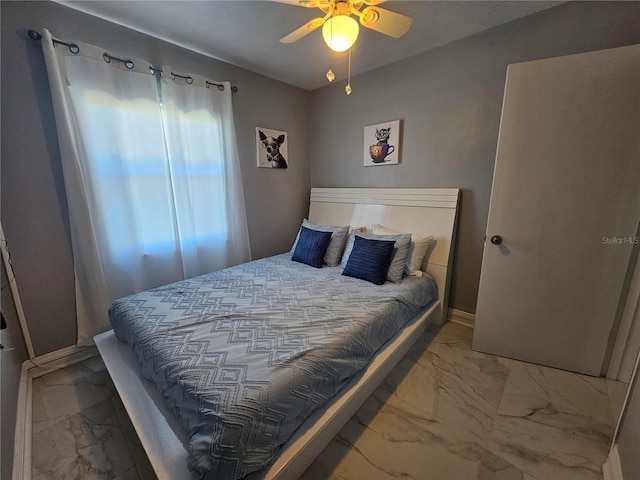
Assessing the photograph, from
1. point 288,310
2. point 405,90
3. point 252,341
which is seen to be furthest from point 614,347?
point 405,90

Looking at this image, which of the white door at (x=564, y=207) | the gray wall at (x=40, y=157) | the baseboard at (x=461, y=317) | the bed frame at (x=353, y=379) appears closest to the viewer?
the bed frame at (x=353, y=379)

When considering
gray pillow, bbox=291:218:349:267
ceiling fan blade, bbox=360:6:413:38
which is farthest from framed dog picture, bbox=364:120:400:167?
ceiling fan blade, bbox=360:6:413:38

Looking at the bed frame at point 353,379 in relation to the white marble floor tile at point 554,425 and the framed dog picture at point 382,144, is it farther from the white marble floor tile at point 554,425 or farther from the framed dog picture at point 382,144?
the white marble floor tile at point 554,425

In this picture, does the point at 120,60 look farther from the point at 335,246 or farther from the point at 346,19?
the point at 335,246

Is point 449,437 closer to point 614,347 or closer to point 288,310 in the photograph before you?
point 288,310

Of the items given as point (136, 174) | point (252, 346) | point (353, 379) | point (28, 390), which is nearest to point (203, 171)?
point (136, 174)

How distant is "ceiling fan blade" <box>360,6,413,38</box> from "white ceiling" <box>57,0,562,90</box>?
0.53m

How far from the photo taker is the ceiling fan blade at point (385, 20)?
53.2 inches

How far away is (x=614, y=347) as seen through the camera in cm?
178

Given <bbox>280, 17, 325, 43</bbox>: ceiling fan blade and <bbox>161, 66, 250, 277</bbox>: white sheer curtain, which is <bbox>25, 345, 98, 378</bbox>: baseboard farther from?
<bbox>280, 17, 325, 43</bbox>: ceiling fan blade

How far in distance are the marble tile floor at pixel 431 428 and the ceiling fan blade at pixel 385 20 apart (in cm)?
217

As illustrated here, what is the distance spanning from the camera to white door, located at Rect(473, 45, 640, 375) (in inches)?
62.4

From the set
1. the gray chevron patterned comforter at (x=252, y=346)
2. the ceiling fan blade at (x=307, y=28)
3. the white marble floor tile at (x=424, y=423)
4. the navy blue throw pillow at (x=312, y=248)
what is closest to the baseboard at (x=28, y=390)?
the gray chevron patterned comforter at (x=252, y=346)

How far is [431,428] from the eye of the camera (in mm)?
1512
